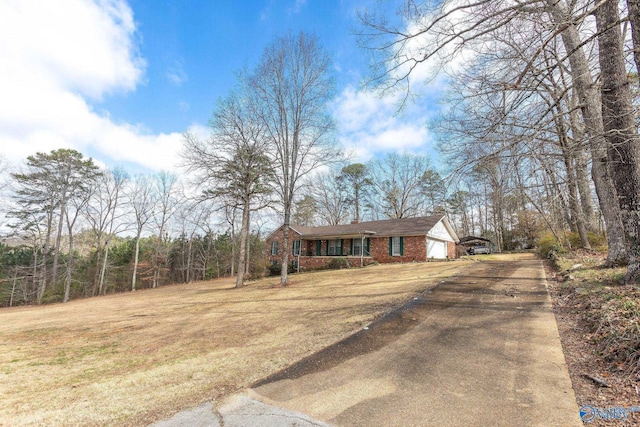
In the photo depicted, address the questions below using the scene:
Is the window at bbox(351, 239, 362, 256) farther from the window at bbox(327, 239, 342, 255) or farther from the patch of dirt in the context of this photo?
the patch of dirt

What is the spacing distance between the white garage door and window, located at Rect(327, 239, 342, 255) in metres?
7.03

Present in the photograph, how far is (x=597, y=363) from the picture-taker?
9.99ft

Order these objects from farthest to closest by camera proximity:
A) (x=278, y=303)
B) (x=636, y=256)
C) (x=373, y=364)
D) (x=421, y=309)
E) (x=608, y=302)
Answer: (x=278, y=303) → (x=421, y=309) → (x=636, y=256) → (x=608, y=302) → (x=373, y=364)

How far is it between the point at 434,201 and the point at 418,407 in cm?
3649

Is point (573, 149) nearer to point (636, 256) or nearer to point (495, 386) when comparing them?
point (636, 256)

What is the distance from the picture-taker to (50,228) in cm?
2266

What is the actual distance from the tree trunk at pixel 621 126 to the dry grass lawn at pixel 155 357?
4.21 meters

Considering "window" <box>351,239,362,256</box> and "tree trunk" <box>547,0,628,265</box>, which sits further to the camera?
"window" <box>351,239,362,256</box>

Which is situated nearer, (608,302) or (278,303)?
(608,302)

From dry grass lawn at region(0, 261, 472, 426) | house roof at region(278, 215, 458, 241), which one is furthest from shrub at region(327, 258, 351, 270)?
dry grass lawn at region(0, 261, 472, 426)

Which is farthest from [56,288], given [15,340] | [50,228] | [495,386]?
[495,386]

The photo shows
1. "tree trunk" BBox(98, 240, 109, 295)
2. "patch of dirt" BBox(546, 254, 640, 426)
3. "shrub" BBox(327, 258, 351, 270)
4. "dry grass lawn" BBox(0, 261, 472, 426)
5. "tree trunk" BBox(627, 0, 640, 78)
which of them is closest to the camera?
"patch of dirt" BBox(546, 254, 640, 426)

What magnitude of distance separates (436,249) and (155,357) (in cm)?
2023

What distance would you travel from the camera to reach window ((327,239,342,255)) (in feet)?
75.3
